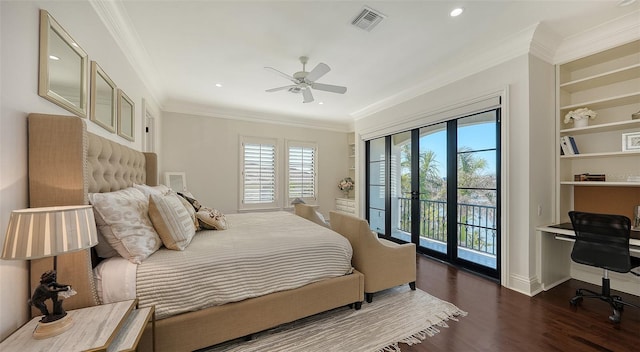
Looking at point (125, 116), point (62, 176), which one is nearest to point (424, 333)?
point (62, 176)

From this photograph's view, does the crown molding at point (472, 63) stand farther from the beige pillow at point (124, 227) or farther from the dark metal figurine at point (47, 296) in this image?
the dark metal figurine at point (47, 296)

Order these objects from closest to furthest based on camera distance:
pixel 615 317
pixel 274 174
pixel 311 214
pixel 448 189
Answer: pixel 615 317
pixel 311 214
pixel 448 189
pixel 274 174

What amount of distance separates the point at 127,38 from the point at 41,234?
2.33m

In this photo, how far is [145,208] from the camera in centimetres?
187

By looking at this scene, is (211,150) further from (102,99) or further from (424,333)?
(424,333)

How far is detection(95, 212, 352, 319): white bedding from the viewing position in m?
1.49

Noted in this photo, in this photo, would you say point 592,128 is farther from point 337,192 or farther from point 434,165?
point 337,192

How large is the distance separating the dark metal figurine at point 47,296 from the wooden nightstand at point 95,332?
0.25 feet

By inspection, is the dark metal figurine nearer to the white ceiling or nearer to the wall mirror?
the white ceiling

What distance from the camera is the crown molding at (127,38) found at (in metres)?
2.00

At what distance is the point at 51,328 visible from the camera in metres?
1.06

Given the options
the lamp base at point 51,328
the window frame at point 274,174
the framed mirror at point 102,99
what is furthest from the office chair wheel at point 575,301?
the window frame at point 274,174

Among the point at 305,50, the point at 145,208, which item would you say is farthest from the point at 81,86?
the point at 305,50

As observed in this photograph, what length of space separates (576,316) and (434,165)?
2.22 m
